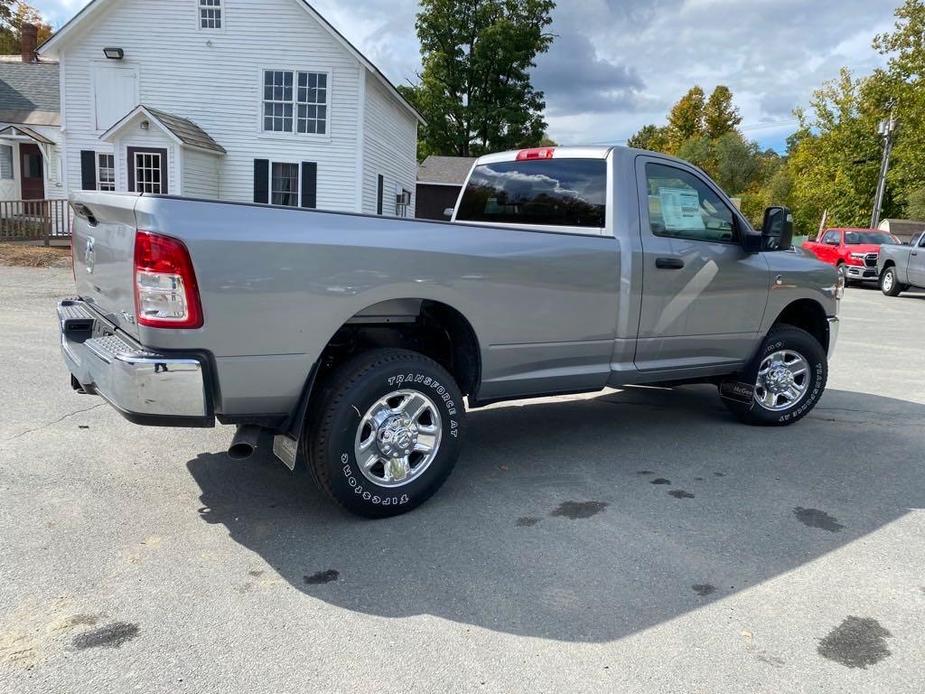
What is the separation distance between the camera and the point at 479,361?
4.04 meters

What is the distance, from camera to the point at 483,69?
44.0 m

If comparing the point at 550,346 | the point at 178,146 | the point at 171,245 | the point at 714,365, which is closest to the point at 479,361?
the point at 550,346

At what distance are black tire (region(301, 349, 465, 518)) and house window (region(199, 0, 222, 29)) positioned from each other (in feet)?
A: 64.5

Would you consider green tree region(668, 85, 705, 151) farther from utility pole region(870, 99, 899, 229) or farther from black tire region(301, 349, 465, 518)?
black tire region(301, 349, 465, 518)

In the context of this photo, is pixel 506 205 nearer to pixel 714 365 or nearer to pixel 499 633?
pixel 714 365

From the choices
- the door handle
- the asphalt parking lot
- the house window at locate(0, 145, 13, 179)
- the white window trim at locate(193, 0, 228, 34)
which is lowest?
the asphalt parking lot

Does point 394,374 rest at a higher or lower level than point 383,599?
higher

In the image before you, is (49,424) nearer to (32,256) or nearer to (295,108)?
(32,256)

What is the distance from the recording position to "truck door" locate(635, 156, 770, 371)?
4684mm

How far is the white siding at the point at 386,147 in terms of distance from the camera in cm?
2116

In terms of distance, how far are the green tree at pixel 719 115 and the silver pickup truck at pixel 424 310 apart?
75.9m

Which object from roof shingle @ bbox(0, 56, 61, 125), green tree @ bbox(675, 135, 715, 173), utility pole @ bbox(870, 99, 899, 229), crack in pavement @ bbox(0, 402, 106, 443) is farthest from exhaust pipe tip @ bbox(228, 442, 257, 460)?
green tree @ bbox(675, 135, 715, 173)

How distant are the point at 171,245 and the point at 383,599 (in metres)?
1.69

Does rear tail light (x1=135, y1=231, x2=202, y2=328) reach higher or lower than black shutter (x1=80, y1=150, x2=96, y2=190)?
lower
